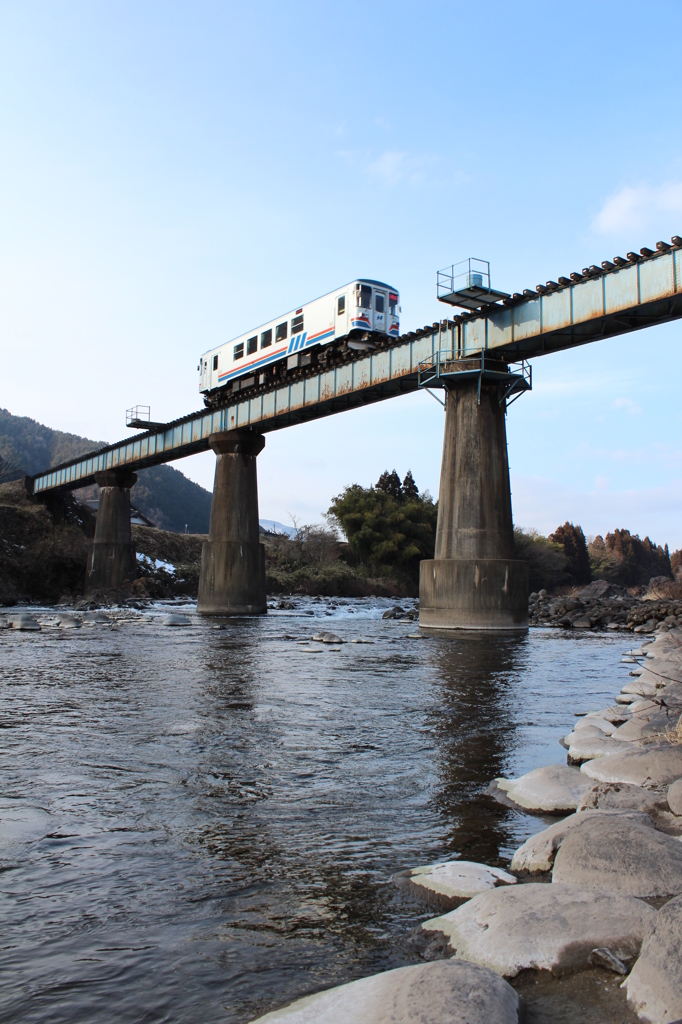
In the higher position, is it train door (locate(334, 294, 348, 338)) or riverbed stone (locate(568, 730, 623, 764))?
train door (locate(334, 294, 348, 338))

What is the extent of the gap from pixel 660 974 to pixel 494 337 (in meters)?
23.8

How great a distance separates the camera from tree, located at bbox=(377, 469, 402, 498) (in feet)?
282

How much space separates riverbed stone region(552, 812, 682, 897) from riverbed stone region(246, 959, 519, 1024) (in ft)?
3.17

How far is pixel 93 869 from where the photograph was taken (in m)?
3.91

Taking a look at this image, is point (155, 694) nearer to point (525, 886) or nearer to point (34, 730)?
point (34, 730)

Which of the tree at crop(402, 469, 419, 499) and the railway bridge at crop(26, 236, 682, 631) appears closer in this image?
the railway bridge at crop(26, 236, 682, 631)

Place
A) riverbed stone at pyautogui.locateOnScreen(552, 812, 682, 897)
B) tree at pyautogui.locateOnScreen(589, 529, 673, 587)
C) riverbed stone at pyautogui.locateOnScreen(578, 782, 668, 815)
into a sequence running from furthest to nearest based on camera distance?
tree at pyautogui.locateOnScreen(589, 529, 673, 587)
riverbed stone at pyautogui.locateOnScreen(578, 782, 668, 815)
riverbed stone at pyautogui.locateOnScreen(552, 812, 682, 897)

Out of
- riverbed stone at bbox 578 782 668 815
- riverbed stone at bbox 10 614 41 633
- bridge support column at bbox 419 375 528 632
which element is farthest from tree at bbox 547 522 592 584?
riverbed stone at bbox 578 782 668 815

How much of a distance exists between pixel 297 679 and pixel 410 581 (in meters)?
58.2

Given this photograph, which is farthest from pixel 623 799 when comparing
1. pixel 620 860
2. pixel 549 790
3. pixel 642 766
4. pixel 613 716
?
pixel 613 716

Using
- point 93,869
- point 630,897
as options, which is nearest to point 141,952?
point 93,869

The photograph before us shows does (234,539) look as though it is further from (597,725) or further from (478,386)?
(597,725)

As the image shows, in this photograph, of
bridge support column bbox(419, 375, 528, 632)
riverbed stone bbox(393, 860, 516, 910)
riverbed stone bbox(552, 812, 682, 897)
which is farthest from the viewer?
bridge support column bbox(419, 375, 528, 632)

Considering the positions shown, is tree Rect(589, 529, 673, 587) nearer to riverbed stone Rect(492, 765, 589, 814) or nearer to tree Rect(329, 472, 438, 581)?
tree Rect(329, 472, 438, 581)
